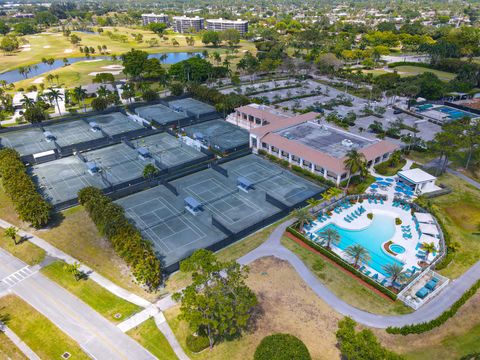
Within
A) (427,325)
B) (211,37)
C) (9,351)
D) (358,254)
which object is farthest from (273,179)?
(211,37)

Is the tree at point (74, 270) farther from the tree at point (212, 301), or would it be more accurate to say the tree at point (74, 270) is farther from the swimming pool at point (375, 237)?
the swimming pool at point (375, 237)

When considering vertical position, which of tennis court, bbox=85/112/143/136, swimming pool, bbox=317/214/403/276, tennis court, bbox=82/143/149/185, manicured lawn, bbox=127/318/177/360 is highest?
tennis court, bbox=85/112/143/136

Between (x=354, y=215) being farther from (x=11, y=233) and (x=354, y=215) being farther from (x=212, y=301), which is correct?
(x=11, y=233)

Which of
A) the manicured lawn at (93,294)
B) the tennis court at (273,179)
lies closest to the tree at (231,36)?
the tennis court at (273,179)

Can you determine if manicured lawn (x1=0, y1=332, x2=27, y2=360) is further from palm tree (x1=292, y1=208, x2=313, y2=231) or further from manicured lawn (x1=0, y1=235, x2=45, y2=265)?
palm tree (x1=292, y1=208, x2=313, y2=231)

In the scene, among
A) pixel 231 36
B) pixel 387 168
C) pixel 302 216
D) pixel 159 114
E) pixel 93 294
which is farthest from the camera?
pixel 231 36

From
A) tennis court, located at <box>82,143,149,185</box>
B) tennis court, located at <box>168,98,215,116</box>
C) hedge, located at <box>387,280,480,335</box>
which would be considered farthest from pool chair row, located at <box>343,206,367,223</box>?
tennis court, located at <box>168,98,215,116</box>
